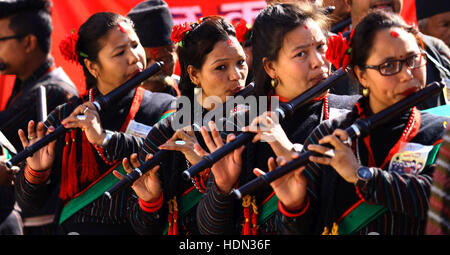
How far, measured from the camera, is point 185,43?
14.1ft

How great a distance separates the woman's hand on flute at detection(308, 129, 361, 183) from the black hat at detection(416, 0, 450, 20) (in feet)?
9.31

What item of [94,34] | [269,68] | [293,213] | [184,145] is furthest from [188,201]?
[94,34]

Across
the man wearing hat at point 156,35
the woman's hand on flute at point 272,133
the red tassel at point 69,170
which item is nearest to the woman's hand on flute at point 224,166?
the woman's hand on flute at point 272,133

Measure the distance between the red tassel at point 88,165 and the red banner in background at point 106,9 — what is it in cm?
203

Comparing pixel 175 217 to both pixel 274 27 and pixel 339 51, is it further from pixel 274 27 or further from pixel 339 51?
pixel 339 51

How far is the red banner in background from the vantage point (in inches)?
256

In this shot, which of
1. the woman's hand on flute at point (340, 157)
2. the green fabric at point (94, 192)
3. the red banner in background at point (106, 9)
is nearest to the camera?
the woman's hand on flute at point (340, 157)

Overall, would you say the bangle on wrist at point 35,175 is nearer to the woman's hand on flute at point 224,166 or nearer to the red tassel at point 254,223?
the woman's hand on flute at point 224,166

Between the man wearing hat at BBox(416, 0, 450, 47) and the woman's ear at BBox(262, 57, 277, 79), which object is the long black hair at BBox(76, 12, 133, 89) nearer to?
the woman's ear at BBox(262, 57, 277, 79)

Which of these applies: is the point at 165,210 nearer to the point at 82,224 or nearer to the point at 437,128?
the point at 82,224

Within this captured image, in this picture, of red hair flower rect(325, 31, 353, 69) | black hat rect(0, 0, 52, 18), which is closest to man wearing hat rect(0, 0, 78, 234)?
black hat rect(0, 0, 52, 18)

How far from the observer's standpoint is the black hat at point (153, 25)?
5758 millimetres

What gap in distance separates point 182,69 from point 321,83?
1113 mm

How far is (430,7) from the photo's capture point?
5.55m
